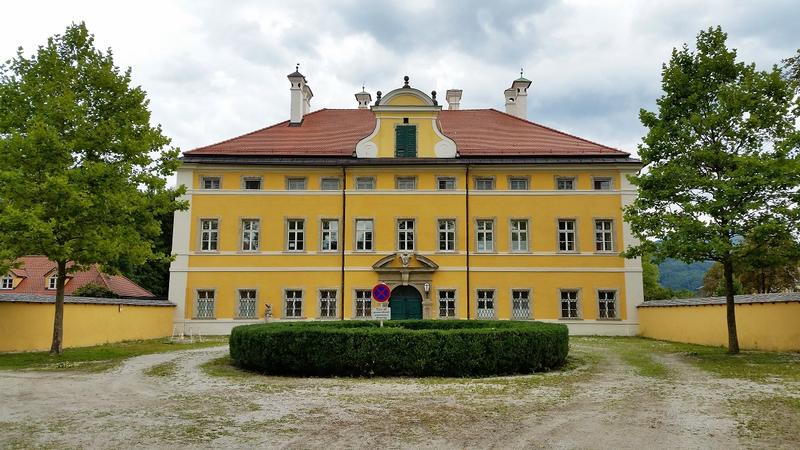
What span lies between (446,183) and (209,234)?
1123 cm

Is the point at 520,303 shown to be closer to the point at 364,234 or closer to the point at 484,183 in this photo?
the point at 484,183

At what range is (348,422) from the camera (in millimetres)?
8000

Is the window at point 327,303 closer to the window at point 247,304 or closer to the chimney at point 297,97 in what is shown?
the window at point 247,304

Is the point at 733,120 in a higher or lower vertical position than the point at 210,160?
lower

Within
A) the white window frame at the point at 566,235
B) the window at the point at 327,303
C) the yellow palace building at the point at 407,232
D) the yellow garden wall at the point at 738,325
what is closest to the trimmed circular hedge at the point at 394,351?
the yellow garden wall at the point at 738,325

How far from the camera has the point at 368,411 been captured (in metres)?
8.75

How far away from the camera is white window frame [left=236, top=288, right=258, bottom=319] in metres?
26.8

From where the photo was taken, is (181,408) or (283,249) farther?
(283,249)

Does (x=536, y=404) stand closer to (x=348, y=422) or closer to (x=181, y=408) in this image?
(x=348, y=422)

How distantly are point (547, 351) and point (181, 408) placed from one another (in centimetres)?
795

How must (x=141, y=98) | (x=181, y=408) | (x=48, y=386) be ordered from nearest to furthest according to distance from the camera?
(x=181, y=408) → (x=48, y=386) → (x=141, y=98)

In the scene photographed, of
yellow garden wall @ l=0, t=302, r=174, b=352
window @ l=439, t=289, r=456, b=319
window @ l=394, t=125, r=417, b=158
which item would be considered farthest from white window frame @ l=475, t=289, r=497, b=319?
yellow garden wall @ l=0, t=302, r=174, b=352

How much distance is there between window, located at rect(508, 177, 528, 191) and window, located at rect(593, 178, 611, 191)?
3.22 metres

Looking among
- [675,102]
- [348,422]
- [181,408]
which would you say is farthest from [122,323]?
[675,102]
